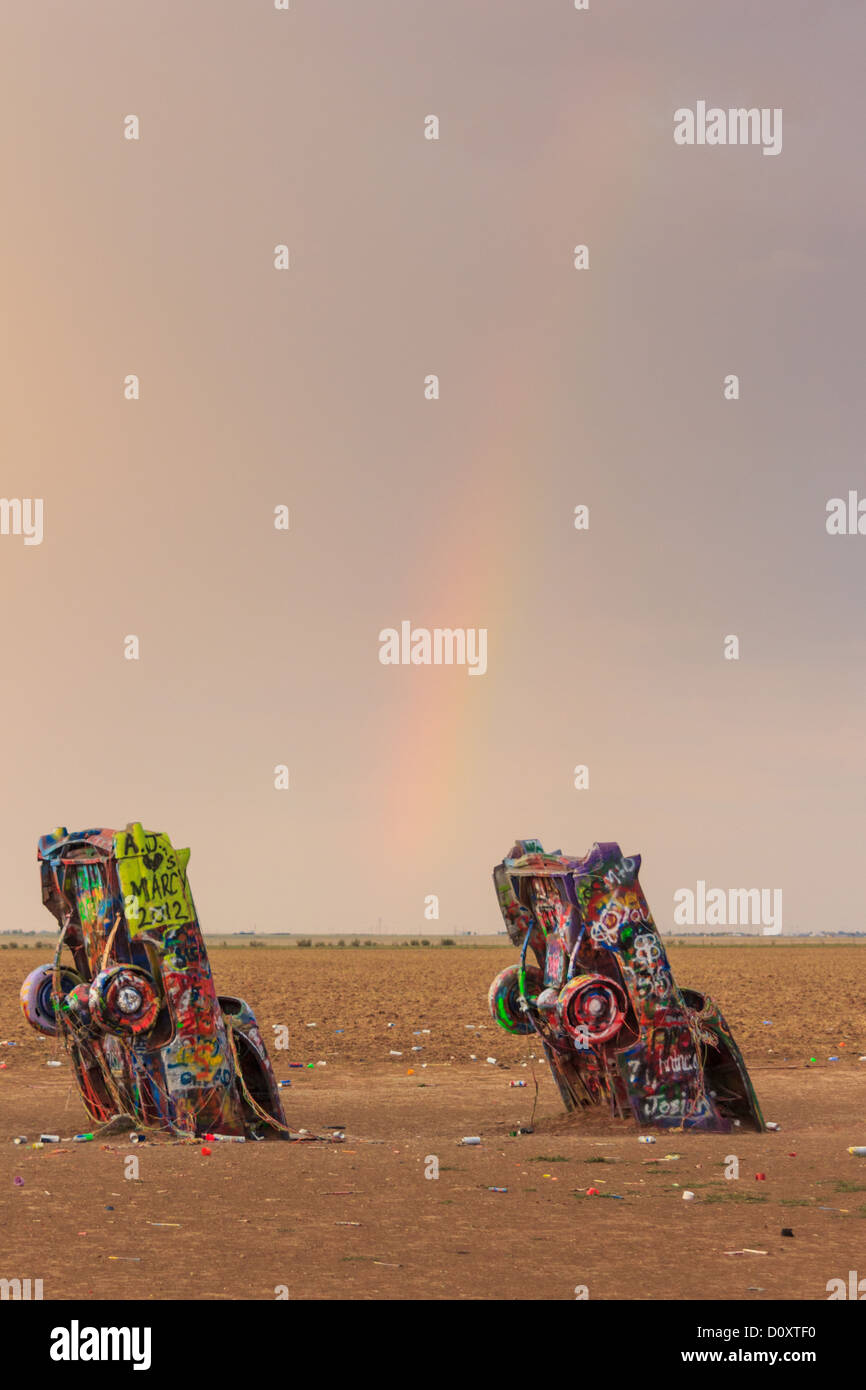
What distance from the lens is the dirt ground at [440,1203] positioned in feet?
33.3

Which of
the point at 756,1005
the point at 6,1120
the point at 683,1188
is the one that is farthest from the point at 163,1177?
the point at 756,1005

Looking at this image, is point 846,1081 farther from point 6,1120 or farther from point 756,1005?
point 756,1005

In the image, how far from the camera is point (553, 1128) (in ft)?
59.4

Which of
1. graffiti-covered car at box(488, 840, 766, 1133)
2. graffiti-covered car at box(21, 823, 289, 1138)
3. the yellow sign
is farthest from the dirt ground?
the yellow sign

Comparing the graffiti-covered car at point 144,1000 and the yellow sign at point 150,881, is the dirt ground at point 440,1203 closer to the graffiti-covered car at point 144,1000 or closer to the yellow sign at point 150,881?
the graffiti-covered car at point 144,1000

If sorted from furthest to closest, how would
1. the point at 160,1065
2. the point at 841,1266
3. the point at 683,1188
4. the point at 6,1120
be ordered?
the point at 6,1120 < the point at 160,1065 < the point at 683,1188 < the point at 841,1266

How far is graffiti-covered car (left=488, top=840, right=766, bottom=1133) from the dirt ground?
1.60ft

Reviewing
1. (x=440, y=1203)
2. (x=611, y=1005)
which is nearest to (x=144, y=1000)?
(x=440, y=1203)

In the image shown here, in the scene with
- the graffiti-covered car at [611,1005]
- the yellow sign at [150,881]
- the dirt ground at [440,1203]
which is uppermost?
the yellow sign at [150,881]

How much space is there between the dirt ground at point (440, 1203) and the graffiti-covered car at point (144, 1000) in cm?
65

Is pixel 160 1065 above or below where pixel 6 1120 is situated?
above

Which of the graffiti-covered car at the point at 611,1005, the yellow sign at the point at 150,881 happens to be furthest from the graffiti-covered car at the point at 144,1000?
the graffiti-covered car at the point at 611,1005

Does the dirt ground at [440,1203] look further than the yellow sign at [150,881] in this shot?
No
